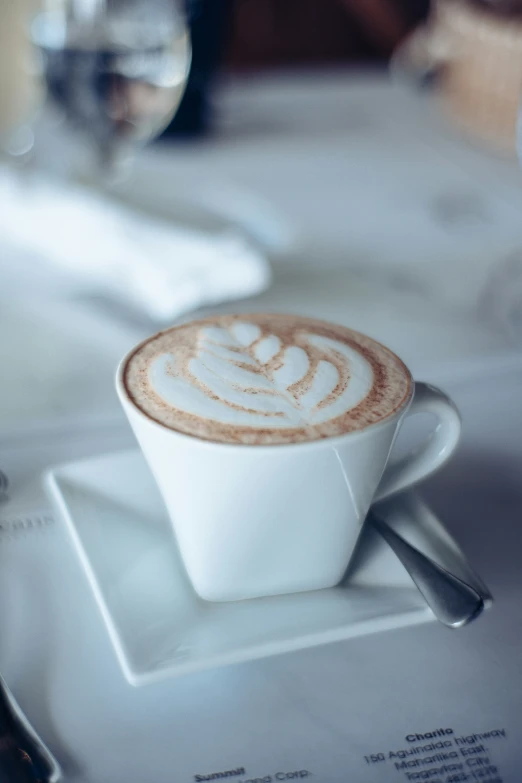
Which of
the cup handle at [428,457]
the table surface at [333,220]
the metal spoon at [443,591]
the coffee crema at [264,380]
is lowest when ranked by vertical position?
the table surface at [333,220]

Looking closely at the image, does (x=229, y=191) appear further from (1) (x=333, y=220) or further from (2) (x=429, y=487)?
(2) (x=429, y=487)

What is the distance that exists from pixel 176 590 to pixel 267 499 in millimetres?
61

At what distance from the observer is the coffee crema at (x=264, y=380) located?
308 millimetres

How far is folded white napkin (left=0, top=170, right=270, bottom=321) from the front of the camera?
1.84ft

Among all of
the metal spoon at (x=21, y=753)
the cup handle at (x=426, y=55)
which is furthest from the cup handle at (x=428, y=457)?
the cup handle at (x=426, y=55)

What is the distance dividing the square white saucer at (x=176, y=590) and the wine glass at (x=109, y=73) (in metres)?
0.40

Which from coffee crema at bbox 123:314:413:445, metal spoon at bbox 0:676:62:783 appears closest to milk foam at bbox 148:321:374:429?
coffee crema at bbox 123:314:413:445

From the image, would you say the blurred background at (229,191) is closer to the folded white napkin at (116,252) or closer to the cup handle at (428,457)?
the folded white napkin at (116,252)

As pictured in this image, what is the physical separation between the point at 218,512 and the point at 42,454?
6.1 inches

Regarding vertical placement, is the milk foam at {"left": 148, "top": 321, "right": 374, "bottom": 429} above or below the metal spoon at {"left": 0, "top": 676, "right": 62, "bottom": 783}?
above

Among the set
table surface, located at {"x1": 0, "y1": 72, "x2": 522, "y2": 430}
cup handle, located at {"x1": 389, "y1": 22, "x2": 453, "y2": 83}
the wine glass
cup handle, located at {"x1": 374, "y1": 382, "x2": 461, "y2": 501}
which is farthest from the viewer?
cup handle, located at {"x1": 389, "y1": 22, "x2": 453, "y2": 83}

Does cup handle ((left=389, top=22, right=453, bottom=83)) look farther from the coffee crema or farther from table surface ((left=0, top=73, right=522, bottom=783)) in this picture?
the coffee crema

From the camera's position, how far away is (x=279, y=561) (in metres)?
0.33

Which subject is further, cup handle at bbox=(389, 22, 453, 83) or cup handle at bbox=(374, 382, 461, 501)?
cup handle at bbox=(389, 22, 453, 83)
